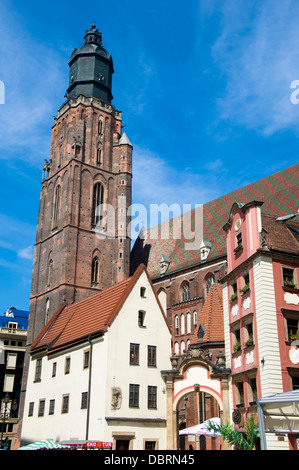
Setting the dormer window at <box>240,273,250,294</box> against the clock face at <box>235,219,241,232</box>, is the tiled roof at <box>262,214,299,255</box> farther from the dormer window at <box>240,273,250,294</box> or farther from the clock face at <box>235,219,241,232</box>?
the dormer window at <box>240,273,250,294</box>

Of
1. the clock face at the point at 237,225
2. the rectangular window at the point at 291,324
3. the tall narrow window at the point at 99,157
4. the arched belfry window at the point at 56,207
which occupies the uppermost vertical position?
the tall narrow window at the point at 99,157

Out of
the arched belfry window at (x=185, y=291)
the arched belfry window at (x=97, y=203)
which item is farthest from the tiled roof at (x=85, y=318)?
the arched belfry window at (x=97, y=203)

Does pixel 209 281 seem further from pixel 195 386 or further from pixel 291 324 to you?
pixel 291 324

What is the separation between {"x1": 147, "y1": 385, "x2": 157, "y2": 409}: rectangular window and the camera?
30.8 metres

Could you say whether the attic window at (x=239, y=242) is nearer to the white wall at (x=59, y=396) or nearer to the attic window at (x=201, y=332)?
the attic window at (x=201, y=332)

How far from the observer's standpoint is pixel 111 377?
29531 millimetres

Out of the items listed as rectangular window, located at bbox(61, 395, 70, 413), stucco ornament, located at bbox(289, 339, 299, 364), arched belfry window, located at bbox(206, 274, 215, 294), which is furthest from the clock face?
arched belfry window, located at bbox(206, 274, 215, 294)

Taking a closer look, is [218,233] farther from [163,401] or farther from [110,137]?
[163,401]

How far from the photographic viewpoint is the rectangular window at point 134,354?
31.1 metres

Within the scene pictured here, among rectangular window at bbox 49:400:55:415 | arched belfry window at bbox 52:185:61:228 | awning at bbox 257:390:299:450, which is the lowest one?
awning at bbox 257:390:299:450

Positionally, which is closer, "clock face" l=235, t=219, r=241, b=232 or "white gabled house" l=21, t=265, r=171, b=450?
"clock face" l=235, t=219, r=241, b=232

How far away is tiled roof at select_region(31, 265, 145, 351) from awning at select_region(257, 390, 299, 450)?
1467 cm

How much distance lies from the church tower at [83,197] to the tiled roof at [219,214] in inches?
184

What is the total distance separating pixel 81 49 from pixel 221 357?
5926 centimetres
